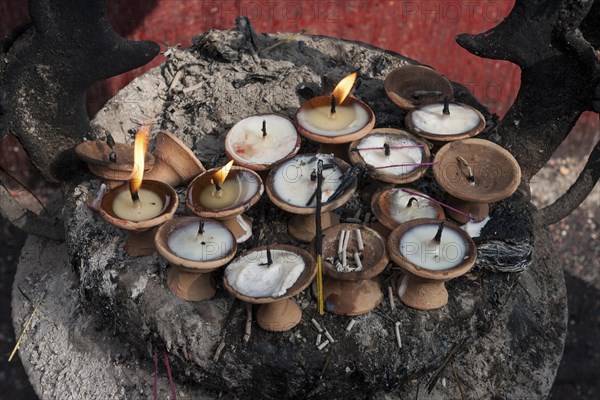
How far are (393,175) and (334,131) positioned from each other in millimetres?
354

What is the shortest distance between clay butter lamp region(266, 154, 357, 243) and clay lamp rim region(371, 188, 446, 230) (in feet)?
0.53

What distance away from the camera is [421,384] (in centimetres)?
325

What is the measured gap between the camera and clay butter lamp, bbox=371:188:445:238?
3082 mm

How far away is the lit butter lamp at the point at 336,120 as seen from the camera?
3.22m

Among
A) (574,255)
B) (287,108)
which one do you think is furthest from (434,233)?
(574,255)

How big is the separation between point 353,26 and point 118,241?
3275 mm

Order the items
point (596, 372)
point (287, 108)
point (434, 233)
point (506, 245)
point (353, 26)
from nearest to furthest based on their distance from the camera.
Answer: point (434, 233)
point (506, 245)
point (287, 108)
point (596, 372)
point (353, 26)

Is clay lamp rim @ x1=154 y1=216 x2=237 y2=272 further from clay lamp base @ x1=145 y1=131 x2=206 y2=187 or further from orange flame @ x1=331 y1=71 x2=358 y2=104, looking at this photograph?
orange flame @ x1=331 y1=71 x2=358 y2=104

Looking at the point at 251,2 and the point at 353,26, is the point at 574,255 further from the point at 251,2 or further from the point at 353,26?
the point at 251,2

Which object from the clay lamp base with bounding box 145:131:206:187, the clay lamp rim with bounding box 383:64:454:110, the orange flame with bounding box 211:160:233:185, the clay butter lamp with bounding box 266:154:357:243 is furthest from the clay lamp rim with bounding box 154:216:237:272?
the clay lamp rim with bounding box 383:64:454:110

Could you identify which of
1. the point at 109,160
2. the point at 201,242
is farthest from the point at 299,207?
the point at 109,160

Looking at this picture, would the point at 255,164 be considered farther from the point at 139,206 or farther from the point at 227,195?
the point at 139,206

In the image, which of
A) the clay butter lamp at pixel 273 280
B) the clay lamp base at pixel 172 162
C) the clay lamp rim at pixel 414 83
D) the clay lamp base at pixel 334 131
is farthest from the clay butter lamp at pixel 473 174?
the clay lamp base at pixel 172 162

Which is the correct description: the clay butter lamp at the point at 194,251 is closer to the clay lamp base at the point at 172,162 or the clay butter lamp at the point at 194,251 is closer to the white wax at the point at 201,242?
the white wax at the point at 201,242
